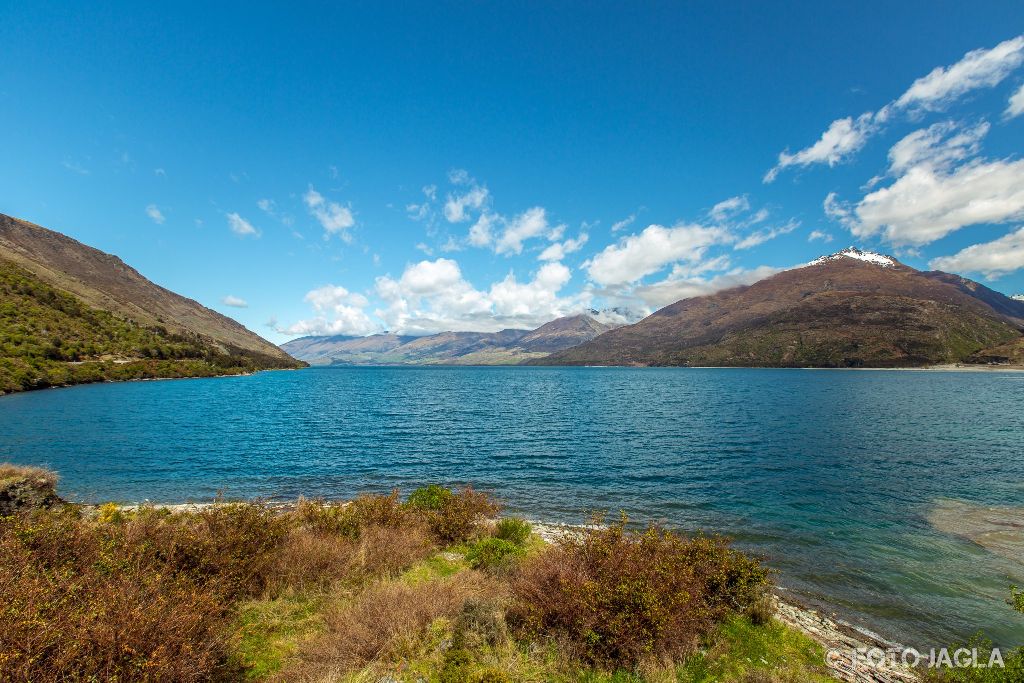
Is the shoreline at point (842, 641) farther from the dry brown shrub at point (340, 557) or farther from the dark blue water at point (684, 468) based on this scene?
the dry brown shrub at point (340, 557)

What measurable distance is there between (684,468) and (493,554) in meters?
30.2

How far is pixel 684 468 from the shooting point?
40562 mm

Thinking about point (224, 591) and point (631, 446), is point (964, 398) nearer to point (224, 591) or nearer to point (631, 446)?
point (631, 446)

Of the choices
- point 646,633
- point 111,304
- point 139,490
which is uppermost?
point 111,304

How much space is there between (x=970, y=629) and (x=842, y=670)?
878 cm

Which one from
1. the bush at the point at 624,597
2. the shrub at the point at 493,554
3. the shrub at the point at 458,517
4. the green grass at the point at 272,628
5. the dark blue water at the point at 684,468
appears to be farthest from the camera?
the dark blue water at the point at 684,468

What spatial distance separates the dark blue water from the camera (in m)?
19.7

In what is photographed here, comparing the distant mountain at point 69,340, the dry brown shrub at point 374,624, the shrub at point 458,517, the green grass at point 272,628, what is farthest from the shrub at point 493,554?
the distant mountain at point 69,340

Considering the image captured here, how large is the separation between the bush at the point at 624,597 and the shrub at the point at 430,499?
8654 mm

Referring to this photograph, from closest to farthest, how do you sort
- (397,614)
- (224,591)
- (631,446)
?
(397,614) → (224,591) → (631,446)

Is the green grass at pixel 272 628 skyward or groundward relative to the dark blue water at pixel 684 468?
skyward

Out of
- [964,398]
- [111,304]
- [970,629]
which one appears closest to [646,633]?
[970,629]

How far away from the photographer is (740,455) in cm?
4553

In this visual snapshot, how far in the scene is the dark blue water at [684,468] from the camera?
19734 mm
